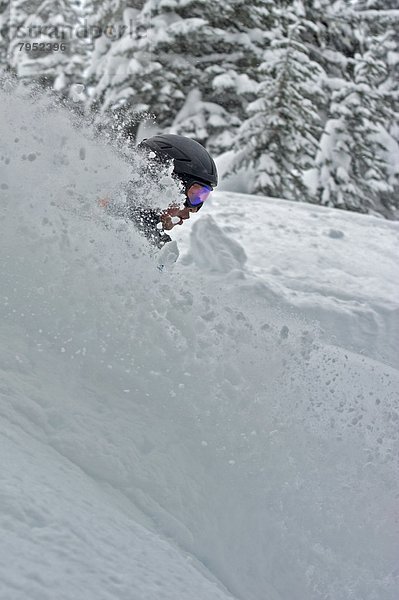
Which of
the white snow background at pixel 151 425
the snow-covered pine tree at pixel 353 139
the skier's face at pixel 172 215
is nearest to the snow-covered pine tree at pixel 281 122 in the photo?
the snow-covered pine tree at pixel 353 139

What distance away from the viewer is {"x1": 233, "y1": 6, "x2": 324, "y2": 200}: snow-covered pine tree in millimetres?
13594

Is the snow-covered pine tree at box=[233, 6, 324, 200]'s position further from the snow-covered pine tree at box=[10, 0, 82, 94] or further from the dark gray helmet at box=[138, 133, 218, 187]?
the dark gray helmet at box=[138, 133, 218, 187]

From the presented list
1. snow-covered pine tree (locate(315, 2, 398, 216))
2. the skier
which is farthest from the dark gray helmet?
snow-covered pine tree (locate(315, 2, 398, 216))

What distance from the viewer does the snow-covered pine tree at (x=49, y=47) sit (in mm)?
18250

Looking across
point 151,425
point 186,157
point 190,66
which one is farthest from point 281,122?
point 151,425

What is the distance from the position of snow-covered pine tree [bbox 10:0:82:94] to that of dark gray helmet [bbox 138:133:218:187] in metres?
14.3

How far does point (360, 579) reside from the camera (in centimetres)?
296

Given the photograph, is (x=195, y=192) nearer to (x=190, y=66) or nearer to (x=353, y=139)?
(x=190, y=66)

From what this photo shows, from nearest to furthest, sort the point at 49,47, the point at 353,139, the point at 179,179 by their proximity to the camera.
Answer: the point at 179,179, the point at 353,139, the point at 49,47

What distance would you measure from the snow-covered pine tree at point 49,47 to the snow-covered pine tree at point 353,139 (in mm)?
7202

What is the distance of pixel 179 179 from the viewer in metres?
4.57

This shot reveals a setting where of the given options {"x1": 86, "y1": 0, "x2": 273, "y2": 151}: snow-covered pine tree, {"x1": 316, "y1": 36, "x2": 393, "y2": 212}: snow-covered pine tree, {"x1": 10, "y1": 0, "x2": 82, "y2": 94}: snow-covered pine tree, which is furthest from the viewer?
{"x1": 10, "y1": 0, "x2": 82, "y2": 94}: snow-covered pine tree

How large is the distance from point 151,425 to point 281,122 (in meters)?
11.5

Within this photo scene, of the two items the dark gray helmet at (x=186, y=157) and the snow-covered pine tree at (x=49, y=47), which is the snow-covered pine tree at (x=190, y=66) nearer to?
the snow-covered pine tree at (x=49, y=47)
